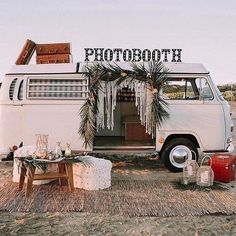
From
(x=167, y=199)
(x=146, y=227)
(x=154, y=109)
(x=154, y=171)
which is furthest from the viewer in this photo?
(x=154, y=171)

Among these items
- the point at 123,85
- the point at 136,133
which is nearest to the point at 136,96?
the point at 123,85

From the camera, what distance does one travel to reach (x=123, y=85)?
30.2ft

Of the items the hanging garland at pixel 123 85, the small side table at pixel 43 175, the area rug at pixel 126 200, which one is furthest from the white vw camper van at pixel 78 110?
the small side table at pixel 43 175

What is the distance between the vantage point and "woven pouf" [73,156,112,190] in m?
7.47

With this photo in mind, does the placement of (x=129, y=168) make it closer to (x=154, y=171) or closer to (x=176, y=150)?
(x=154, y=171)

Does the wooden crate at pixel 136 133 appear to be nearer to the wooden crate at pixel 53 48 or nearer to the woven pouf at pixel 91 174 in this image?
the wooden crate at pixel 53 48

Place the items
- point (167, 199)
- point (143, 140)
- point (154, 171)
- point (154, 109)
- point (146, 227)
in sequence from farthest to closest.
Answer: point (143, 140) → point (154, 171) → point (154, 109) → point (167, 199) → point (146, 227)

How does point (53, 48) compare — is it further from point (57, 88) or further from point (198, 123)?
point (198, 123)

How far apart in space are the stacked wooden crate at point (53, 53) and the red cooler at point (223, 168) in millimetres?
4123

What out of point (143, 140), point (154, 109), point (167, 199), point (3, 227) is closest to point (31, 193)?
point (3, 227)

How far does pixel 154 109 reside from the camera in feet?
29.7

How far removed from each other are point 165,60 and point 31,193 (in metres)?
4.34

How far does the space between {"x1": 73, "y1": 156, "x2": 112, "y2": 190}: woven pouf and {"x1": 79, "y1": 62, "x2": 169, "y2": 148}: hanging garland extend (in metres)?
1.51

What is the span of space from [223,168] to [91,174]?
107 inches
